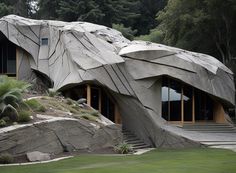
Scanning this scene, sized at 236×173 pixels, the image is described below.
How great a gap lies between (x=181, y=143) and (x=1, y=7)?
34.8 meters

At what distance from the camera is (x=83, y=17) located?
48844 millimetres

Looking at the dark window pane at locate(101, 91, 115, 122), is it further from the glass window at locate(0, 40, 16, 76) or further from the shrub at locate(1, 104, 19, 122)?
the shrub at locate(1, 104, 19, 122)

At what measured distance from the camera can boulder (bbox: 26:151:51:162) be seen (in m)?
18.0

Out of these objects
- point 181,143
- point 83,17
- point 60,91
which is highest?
point 83,17

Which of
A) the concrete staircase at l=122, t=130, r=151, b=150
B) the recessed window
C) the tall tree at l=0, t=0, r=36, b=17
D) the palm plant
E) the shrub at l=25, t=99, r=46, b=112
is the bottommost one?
the concrete staircase at l=122, t=130, r=151, b=150

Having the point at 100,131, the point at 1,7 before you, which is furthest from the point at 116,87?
the point at 1,7

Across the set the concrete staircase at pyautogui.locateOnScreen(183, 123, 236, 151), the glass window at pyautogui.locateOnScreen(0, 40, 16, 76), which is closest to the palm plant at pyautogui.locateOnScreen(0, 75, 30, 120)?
the concrete staircase at pyautogui.locateOnScreen(183, 123, 236, 151)

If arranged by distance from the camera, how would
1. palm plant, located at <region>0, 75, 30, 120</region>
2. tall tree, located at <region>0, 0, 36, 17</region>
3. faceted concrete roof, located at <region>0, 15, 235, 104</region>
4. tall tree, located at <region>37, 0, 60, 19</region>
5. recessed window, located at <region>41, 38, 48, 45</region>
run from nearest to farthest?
1. palm plant, located at <region>0, 75, 30, 120</region>
2. faceted concrete roof, located at <region>0, 15, 235, 104</region>
3. recessed window, located at <region>41, 38, 48, 45</region>
4. tall tree, located at <region>37, 0, 60, 19</region>
5. tall tree, located at <region>0, 0, 36, 17</region>

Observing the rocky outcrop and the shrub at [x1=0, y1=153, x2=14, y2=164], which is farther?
the rocky outcrop

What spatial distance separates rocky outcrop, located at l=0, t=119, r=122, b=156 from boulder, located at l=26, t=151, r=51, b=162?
0.29 metres

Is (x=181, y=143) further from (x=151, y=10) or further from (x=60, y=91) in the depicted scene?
(x=151, y=10)

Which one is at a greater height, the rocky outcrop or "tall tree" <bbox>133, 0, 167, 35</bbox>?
"tall tree" <bbox>133, 0, 167, 35</bbox>

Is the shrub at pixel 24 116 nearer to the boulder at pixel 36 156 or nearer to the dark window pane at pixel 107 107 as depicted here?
the boulder at pixel 36 156

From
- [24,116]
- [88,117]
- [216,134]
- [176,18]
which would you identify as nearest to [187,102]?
[216,134]
